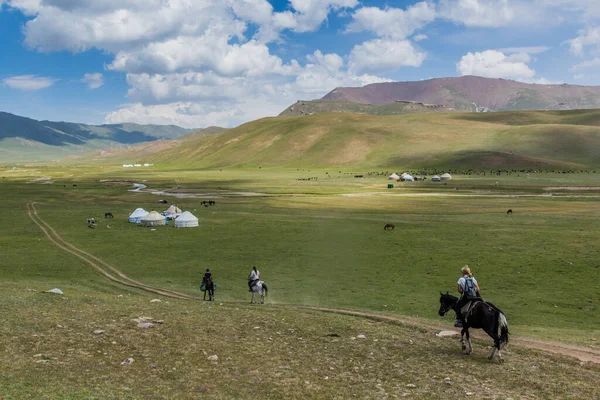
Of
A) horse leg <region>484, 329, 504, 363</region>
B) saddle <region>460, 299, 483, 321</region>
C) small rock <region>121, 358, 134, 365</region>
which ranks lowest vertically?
small rock <region>121, 358, 134, 365</region>

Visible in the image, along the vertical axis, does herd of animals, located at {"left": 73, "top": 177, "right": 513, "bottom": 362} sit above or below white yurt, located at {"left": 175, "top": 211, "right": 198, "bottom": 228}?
above

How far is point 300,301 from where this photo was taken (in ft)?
98.2

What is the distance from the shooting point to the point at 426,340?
19609 millimetres

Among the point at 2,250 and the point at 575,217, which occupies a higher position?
A: the point at 575,217

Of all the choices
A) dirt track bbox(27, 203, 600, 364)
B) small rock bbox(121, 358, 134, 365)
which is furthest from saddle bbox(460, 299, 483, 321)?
small rock bbox(121, 358, 134, 365)

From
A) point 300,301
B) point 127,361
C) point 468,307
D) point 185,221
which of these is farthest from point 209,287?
point 185,221

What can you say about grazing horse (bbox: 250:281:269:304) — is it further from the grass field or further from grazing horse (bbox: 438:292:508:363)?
grazing horse (bbox: 438:292:508:363)

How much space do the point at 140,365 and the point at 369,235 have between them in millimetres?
40859

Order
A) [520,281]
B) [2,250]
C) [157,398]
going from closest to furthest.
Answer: [157,398] < [520,281] < [2,250]

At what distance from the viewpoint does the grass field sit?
14789mm

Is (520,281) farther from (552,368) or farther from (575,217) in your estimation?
(575,217)

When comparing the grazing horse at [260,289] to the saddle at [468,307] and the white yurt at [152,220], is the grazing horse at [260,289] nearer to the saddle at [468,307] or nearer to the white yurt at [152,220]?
the saddle at [468,307]

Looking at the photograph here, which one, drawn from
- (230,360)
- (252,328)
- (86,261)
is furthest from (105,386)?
(86,261)

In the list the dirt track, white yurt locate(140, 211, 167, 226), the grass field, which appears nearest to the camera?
the grass field
